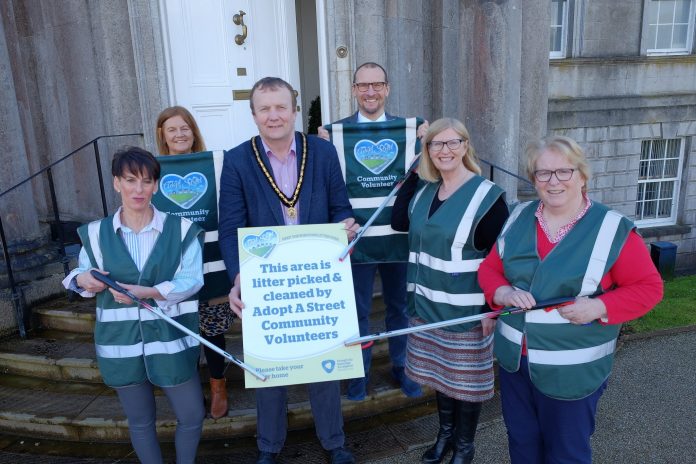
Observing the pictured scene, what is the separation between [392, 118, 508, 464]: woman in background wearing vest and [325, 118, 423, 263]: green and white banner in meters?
0.52

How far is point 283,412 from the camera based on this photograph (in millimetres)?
2926

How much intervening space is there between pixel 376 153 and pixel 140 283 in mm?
1674

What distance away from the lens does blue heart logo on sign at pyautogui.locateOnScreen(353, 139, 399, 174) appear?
11.0 ft

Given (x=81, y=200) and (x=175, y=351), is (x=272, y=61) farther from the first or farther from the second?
(x=175, y=351)

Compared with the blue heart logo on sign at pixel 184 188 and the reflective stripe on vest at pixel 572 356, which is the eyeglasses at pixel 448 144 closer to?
the reflective stripe on vest at pixel 572 356

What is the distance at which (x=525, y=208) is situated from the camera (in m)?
2.35

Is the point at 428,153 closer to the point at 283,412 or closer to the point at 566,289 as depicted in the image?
the point at 566,289

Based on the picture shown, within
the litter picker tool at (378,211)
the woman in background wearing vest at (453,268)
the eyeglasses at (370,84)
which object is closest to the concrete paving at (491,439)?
the woman in background wearing vest at (453,268)

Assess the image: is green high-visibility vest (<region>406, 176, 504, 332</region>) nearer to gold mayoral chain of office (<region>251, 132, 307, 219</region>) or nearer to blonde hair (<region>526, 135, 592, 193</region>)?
blonde hair (<region>526, 135, 592, 193</region>)

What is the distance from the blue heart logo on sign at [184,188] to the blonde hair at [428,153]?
4.46 ft

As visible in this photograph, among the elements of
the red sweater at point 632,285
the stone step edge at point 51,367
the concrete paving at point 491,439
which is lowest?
the concrete paving at point 491,439

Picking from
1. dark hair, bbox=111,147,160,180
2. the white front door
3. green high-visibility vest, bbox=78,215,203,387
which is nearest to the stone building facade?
the white front door

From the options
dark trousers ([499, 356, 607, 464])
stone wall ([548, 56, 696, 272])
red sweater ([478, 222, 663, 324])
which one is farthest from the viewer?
stone wall ([548, 56, 696, 272])

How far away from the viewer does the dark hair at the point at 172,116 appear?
10.6 feet
